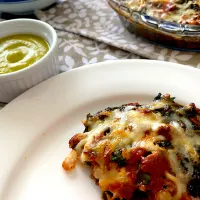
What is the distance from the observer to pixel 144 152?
1218mm

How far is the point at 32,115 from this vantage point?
1.59m

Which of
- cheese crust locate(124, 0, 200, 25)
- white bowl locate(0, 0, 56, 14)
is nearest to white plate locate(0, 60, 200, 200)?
cheese crust locate(124, 0, 200, 25)

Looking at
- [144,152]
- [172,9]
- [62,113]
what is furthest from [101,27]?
[144,152]

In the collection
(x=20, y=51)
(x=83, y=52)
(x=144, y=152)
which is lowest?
(x=83, y=52)

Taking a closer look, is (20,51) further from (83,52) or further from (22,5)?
(22,5)

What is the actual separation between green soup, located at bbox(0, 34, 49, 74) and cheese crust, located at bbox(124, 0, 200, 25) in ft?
2.02

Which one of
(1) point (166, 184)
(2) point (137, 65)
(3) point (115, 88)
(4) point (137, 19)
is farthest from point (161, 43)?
(1) point (166, 184)

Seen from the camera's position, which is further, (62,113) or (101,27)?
(101,27)

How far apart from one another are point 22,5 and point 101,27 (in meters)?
0.52

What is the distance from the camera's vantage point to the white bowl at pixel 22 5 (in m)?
2.23

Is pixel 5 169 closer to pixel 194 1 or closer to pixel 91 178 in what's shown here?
pixel 91 178

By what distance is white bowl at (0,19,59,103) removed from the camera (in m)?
1.66

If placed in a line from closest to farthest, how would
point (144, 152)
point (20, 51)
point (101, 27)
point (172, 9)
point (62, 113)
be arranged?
1. point (144, 152)
2. point (62, 113)
3. point (20, 51)
4. point (172, 9)
5. point (101, 27)

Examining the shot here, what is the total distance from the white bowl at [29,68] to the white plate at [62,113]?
7cm
